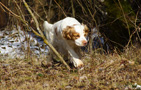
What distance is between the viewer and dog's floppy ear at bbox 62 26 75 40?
4676 millimetres

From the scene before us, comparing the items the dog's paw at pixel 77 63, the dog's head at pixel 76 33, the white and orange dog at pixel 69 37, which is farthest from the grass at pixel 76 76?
the dog's head at pixel 76 33

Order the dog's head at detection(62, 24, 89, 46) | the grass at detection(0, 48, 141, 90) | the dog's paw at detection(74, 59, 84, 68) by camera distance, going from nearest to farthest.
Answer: the grass at detection(0, 48, 141, 90) → the dog's head at detection(62, 24, 89, 46) → the dog's paw at detection(74, 59, 84, 68)

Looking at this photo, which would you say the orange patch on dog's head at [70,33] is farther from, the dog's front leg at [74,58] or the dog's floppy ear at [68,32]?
the dog's front leg at [74,58]

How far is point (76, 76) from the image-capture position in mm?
4461

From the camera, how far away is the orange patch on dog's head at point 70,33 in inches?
183

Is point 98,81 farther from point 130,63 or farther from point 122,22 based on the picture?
point 122,22

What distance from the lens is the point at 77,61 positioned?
496 centimetres

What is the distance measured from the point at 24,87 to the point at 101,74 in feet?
4.41

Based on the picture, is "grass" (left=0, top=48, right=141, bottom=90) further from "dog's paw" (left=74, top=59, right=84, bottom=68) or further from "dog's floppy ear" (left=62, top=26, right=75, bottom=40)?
"dog's floppy ear" (left=62, top=26, right=75, bottom=40)

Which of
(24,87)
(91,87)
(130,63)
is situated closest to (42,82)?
(24,87)

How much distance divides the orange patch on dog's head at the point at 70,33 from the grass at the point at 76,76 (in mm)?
664

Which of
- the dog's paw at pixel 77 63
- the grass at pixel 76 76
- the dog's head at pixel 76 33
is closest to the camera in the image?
the grass at pixel 76 76

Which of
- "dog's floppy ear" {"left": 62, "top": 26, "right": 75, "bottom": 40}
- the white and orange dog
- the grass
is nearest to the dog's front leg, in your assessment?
the white and orange dog

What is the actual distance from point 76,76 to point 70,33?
32.7 inches
